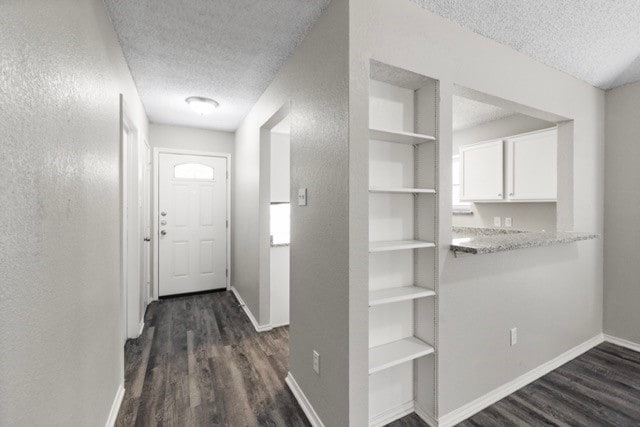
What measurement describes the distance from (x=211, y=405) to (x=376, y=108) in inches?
84.1

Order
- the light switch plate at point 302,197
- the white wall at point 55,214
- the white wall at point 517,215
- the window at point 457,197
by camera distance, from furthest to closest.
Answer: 1. the window at point 457,197
2. the white wall at point 517,215
3. the light switch plate at point 302,197
4. the white wall at point 55,214

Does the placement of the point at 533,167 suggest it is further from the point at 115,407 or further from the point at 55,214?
the point at 115,407

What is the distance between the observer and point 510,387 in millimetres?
2109

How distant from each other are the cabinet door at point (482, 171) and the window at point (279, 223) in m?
2.18

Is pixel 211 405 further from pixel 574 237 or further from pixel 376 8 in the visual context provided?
pixel 574 237

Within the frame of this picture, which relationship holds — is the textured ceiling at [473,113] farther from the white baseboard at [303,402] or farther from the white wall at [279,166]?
the white baseboard at [303,402]

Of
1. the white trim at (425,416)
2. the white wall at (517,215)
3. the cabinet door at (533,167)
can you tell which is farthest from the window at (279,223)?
the cabinet door at (533,167)

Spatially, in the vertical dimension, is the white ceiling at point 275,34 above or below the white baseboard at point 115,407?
above

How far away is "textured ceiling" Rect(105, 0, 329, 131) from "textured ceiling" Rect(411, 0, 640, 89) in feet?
2.75

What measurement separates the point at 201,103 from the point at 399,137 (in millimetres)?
2282

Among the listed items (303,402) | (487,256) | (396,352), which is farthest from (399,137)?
(303,402)

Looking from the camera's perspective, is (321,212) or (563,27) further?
(563,27)

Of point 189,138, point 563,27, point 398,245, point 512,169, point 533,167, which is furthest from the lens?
point 189,138

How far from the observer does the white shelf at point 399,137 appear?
5.22ft
